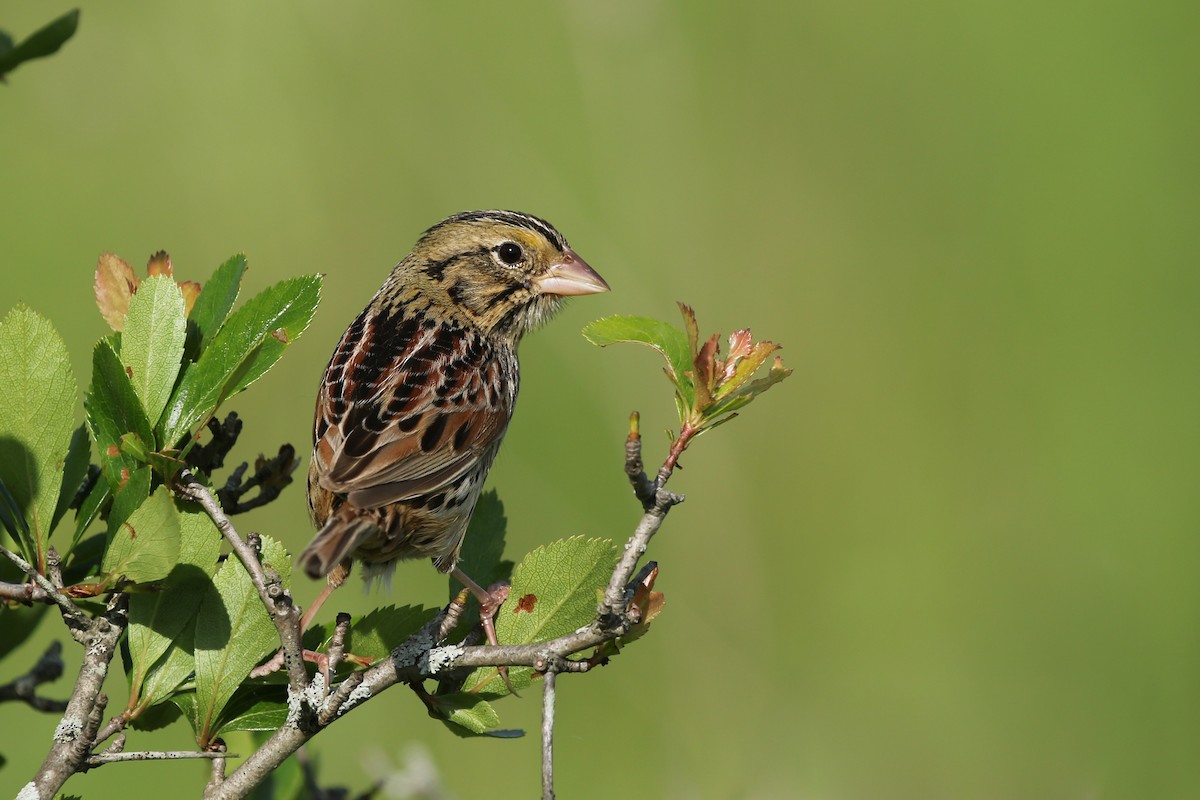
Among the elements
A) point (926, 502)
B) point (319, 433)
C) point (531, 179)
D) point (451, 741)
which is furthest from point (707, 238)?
point (319, 433)

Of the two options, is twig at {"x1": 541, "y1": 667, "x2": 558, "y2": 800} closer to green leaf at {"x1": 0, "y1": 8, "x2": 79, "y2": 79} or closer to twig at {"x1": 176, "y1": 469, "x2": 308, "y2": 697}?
Answer: twig at {"x1": 176, "y1": 469, "x2": 308, "y2": 697}

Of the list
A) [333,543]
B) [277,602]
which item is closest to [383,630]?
[333,543]

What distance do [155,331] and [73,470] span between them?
0.96 ft

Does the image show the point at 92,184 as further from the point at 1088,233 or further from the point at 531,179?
the point at 1088,233

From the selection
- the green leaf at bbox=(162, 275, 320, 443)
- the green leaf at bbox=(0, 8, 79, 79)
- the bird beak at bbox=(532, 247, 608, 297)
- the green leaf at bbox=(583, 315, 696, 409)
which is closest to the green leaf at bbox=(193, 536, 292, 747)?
the green leaf at bbox=(162, 275, 320, 443)

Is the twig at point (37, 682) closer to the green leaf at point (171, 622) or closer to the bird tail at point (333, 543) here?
the green leaf at point (171, 622)

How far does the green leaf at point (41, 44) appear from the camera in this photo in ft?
6.73

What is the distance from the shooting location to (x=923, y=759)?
5.36m

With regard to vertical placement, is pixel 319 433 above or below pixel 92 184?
below

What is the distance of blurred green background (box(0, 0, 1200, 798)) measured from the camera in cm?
550

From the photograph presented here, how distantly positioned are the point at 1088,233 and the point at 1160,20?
1532mm

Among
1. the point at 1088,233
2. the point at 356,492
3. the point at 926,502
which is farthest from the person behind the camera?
the point at 1088,233

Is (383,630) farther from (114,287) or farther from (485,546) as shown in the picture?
(114,287)

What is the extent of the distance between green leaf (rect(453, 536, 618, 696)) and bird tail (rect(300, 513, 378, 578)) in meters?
0.33
